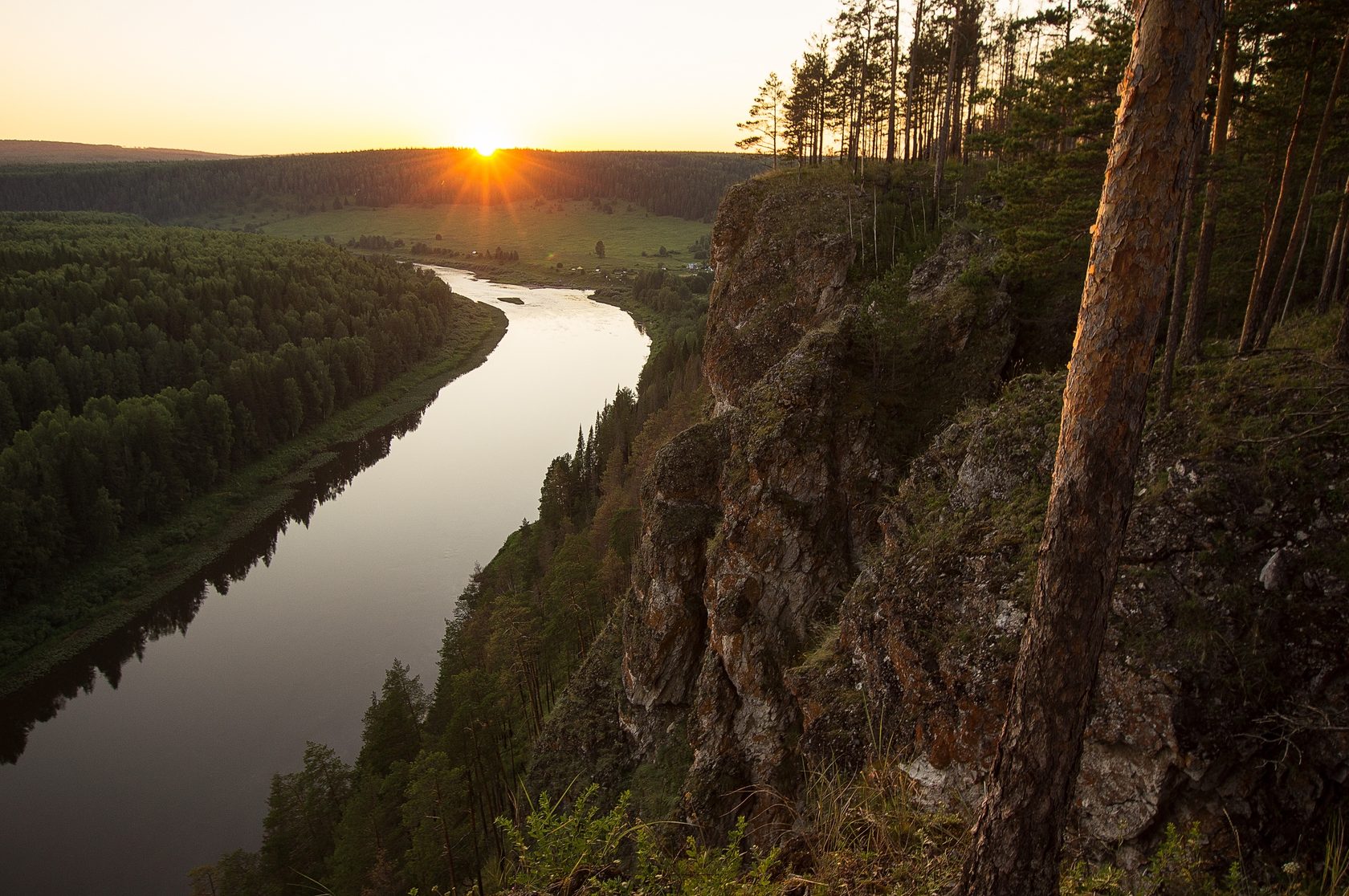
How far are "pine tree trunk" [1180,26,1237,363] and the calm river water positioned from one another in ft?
121

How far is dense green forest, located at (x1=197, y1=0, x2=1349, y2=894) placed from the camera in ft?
39.3

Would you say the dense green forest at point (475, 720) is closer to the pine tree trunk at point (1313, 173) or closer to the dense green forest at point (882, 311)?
the dense green forest at point (882, 311)

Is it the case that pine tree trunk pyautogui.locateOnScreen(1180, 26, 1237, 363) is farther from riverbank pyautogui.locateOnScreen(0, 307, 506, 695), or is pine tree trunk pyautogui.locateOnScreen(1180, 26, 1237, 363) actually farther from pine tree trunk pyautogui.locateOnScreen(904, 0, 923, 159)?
riverbank pyautogui.locateOnScreen(0, 307, 506, 695)

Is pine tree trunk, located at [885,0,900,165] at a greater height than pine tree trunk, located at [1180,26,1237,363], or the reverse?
pine tree trunk, located at [885,0,900,165]

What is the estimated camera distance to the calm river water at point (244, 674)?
32031mm

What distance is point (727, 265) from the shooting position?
112 ft

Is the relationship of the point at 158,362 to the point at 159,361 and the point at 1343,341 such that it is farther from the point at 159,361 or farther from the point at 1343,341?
the point at 1343,341

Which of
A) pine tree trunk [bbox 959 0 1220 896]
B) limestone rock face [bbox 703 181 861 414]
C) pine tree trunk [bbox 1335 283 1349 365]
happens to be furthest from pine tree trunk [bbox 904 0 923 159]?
pine tree trunk [bbox 959 0 1220 896]

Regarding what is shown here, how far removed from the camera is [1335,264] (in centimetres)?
1719

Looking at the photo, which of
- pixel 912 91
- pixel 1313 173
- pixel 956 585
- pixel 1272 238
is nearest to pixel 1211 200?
pixel 1272 238

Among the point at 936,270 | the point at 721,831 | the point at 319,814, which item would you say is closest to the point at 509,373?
the point at 319,814

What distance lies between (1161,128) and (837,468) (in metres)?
14.0

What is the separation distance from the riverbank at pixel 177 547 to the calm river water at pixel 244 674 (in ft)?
4.99

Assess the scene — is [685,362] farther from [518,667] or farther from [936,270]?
[936,270]
